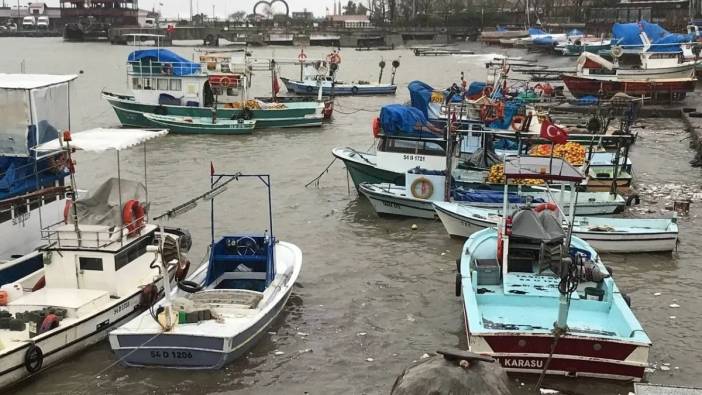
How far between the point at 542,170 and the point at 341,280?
202 inches

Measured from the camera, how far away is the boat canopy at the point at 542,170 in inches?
518

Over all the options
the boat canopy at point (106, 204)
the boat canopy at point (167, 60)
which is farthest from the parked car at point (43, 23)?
the boat canopy at point (106, 204)

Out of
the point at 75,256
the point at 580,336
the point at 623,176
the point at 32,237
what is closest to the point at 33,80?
the point at 32,237

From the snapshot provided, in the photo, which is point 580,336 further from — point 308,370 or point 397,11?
point 397,11

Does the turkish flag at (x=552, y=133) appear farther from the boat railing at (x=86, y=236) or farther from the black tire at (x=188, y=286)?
the boat railing at (x=86, y=236)

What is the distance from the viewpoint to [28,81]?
16047 millimetres

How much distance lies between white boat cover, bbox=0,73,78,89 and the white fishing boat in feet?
31.0

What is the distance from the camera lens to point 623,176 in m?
23.0

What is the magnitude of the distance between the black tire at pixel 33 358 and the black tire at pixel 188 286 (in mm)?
2506

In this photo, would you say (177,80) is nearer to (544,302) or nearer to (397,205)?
(397,205)

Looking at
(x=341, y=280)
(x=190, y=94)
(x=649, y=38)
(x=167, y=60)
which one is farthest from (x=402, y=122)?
(x=649, y=38)

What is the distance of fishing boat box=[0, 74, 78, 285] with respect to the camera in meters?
15.0

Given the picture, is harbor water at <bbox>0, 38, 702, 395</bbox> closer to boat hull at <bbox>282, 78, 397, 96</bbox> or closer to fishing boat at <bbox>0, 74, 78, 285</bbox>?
fishing boat at <bbox>0, 74, 78, 285</bbox>

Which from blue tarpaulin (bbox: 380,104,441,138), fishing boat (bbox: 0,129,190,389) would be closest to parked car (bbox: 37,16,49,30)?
blue tarpaulin (bbox: 380,104,441,138)
